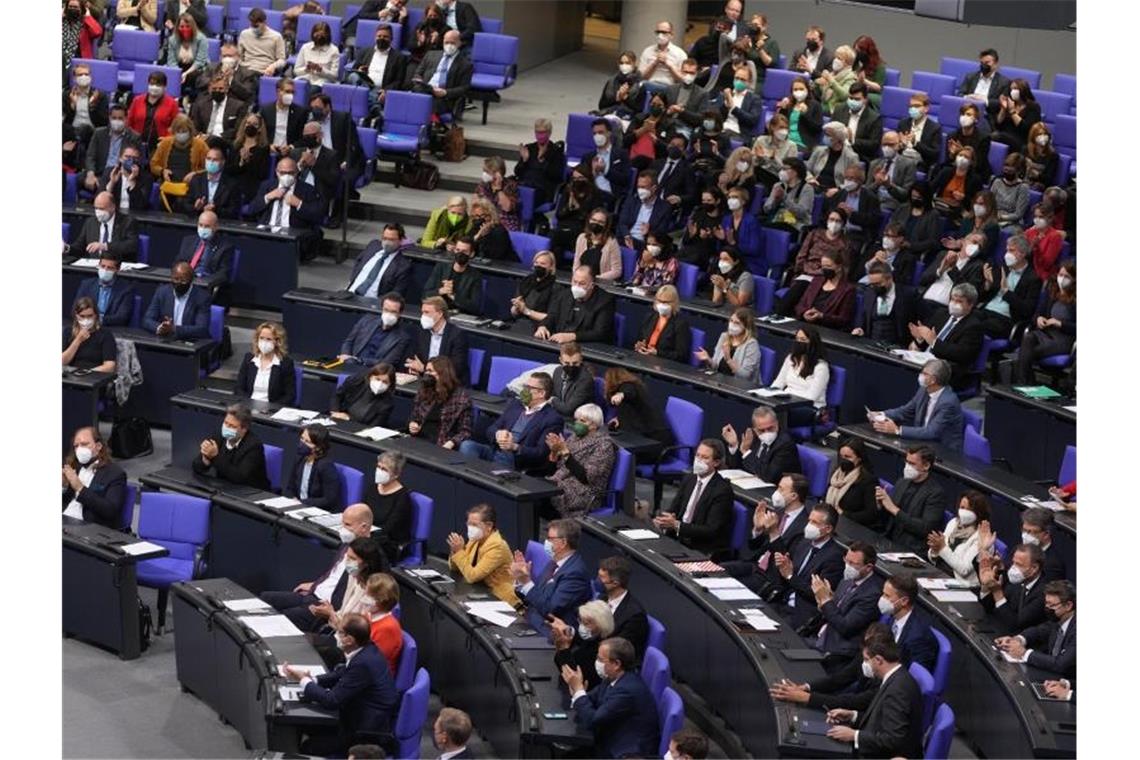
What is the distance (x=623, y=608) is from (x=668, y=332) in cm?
454

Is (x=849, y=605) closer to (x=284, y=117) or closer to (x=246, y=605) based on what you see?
(x=246, y=605)

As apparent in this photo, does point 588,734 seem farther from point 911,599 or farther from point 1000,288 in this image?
point 1000,288

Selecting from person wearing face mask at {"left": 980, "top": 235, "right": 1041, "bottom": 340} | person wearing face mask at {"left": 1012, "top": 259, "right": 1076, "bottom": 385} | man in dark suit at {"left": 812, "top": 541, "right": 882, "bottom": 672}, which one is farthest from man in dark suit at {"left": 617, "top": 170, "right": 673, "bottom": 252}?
man in dark suit at {"left": 812, "top": 541, "right": 882, "bottom": 672}

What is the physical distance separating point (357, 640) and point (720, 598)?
219 centimetres

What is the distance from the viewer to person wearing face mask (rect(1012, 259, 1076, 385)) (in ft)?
46.9

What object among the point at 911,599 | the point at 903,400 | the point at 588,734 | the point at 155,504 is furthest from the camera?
the point at 903,400

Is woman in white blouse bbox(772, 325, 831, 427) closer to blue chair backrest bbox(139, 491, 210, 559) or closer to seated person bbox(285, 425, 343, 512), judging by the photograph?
seated person bbox(285, 425, 343, 512)

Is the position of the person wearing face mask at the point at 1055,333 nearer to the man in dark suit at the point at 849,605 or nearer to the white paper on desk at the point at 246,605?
the man in dark suit at the point at 849,605

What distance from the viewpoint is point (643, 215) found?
16375mm

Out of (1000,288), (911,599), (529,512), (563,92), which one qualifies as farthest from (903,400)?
(563,92)

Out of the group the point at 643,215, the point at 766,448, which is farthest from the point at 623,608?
the point at 643,215

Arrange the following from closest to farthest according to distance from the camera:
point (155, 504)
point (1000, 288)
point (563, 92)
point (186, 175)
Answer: point (155, 504) < point (1000, 288) < point (186, 175) < point (563, 92)

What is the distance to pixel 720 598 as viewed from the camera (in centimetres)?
1037

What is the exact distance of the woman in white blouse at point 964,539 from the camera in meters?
10.6
